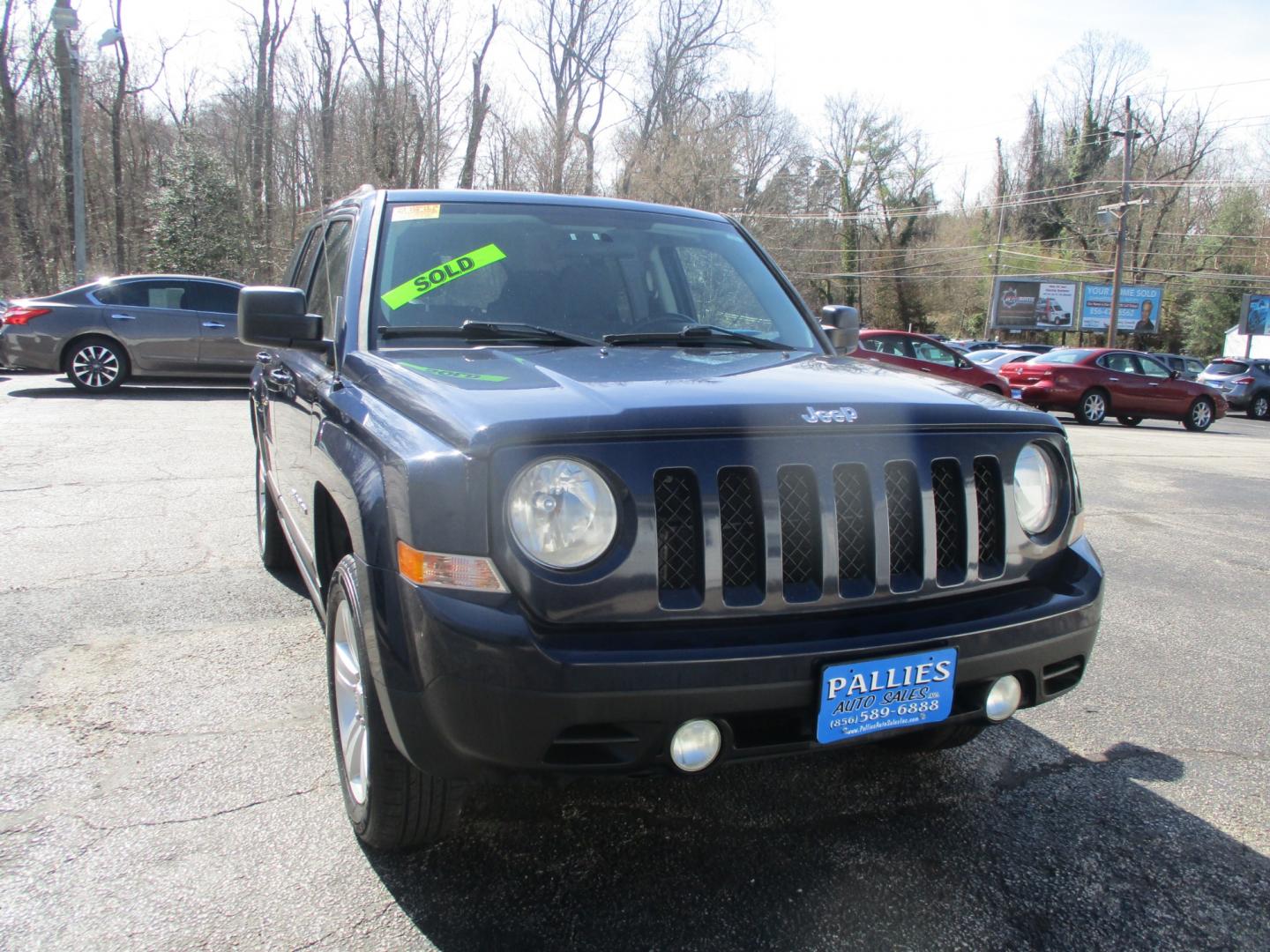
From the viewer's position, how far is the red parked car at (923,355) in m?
16.6

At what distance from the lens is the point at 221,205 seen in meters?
28.1

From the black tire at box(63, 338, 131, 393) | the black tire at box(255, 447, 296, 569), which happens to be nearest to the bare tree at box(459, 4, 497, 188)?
the black tire at box(63, 338, 131, 393)

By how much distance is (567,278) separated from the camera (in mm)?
3240

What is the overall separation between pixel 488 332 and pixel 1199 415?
19.9m

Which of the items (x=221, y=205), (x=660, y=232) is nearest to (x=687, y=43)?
(x=221, y=205)

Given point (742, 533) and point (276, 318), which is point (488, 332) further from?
point (742, 533)

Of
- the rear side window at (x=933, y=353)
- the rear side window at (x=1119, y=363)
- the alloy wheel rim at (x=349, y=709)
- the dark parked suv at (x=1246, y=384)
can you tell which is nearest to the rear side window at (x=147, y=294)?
the alloy wheel rim at (x=349, y=709)

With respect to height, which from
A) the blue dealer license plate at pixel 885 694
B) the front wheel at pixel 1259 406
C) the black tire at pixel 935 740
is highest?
the blue dealer license plate at pixel 885 694

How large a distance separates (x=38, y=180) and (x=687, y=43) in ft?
82.2

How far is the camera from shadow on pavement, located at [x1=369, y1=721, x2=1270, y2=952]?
2.12 m

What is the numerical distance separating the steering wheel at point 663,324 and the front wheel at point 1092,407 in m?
16.6

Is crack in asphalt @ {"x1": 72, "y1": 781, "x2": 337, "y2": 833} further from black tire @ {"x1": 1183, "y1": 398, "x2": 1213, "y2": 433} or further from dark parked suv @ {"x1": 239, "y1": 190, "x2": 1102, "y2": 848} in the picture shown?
black tire @ {"x1": 1183, "y1": 398, "x2": 1213, "y2": 433}

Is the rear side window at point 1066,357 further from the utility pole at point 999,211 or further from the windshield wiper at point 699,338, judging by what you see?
the utility pole at point 999,211

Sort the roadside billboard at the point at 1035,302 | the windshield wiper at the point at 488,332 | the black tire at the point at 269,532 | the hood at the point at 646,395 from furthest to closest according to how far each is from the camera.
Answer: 1. the roadside billboard at the point at 1035,302
2. the black tire at the point at 269,532
3. the windshield wiper at the point at 488,332
4. the hood at the point at 646,395
